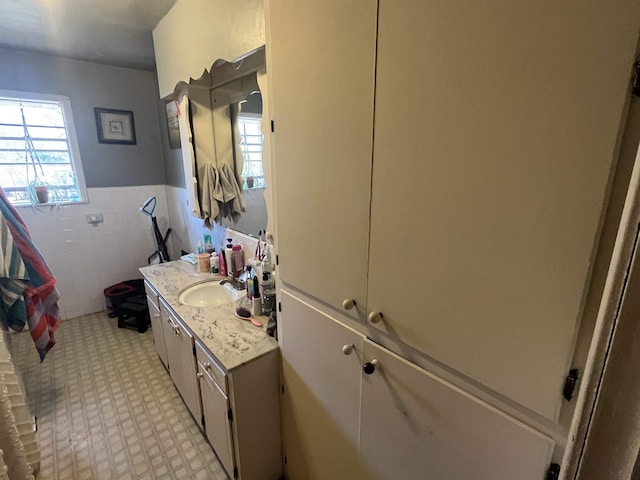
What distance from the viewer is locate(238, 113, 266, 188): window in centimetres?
179

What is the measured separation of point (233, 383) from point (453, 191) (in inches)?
42.5

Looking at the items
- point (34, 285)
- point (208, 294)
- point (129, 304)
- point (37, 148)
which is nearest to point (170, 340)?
point (208, 294)

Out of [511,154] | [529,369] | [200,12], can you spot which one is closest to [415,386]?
[529,369]

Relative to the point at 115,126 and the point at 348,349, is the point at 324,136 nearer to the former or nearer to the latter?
the point at 348,349

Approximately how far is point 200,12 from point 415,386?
6.10 ft

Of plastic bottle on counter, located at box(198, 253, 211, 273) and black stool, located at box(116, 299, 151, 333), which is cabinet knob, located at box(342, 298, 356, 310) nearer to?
plastic bottle on counter, located at box(198, 253, 211, 273)

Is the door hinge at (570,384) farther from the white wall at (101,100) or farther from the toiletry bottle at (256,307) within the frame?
the white wall at (101,100)

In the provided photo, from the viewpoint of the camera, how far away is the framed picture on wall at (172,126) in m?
2.62

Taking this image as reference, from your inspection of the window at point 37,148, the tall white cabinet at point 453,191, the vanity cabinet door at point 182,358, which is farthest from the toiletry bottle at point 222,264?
the window at point 37,148

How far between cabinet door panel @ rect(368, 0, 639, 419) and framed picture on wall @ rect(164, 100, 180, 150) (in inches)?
97.6

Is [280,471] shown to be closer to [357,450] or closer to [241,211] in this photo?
[357,450]

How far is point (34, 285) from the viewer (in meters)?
1.67

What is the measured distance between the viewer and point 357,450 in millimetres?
978

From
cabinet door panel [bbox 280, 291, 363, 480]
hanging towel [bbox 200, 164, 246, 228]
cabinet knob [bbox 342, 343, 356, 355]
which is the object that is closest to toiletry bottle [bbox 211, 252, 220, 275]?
hanging towel [bbox 200, 164, 246, 228]
